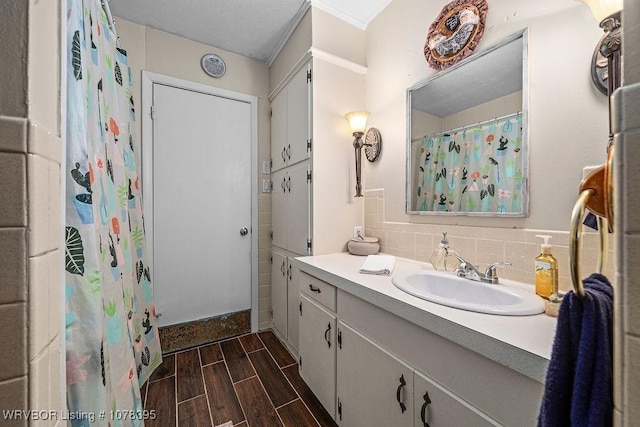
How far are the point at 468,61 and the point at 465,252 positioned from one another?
97cm

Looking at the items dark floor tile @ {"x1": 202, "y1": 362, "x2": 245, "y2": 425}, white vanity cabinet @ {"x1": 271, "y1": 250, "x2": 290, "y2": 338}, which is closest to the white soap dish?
white vanity cabinet @ {"x1": 271, "y1": 250, "x2": 290, "y2": 338}

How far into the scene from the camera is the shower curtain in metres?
0.87

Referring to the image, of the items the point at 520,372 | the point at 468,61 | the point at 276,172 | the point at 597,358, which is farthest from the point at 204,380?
the point at 468,61

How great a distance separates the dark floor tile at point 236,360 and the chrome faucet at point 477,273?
1.55 metres

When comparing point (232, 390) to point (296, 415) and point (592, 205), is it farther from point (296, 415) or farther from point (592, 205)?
point (592, 205)

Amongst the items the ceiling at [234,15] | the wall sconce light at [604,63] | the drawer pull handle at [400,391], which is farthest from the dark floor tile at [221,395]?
the ceiling at [234,15]

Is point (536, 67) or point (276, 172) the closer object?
point (536, 67)

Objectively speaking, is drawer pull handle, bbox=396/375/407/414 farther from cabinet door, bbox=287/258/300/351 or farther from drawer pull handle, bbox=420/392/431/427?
cabinet door, bbox=287/258/300/351

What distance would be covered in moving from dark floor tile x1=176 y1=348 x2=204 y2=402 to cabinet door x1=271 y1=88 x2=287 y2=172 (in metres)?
1.69

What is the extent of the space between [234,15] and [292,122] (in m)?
0.87

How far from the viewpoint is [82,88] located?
930mm

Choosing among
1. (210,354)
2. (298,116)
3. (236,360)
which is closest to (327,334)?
(236,360)

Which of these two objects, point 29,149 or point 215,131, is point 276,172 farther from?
point 29,149

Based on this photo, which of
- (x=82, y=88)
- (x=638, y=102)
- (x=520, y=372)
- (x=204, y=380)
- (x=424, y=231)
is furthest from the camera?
(x=204, y=380)
